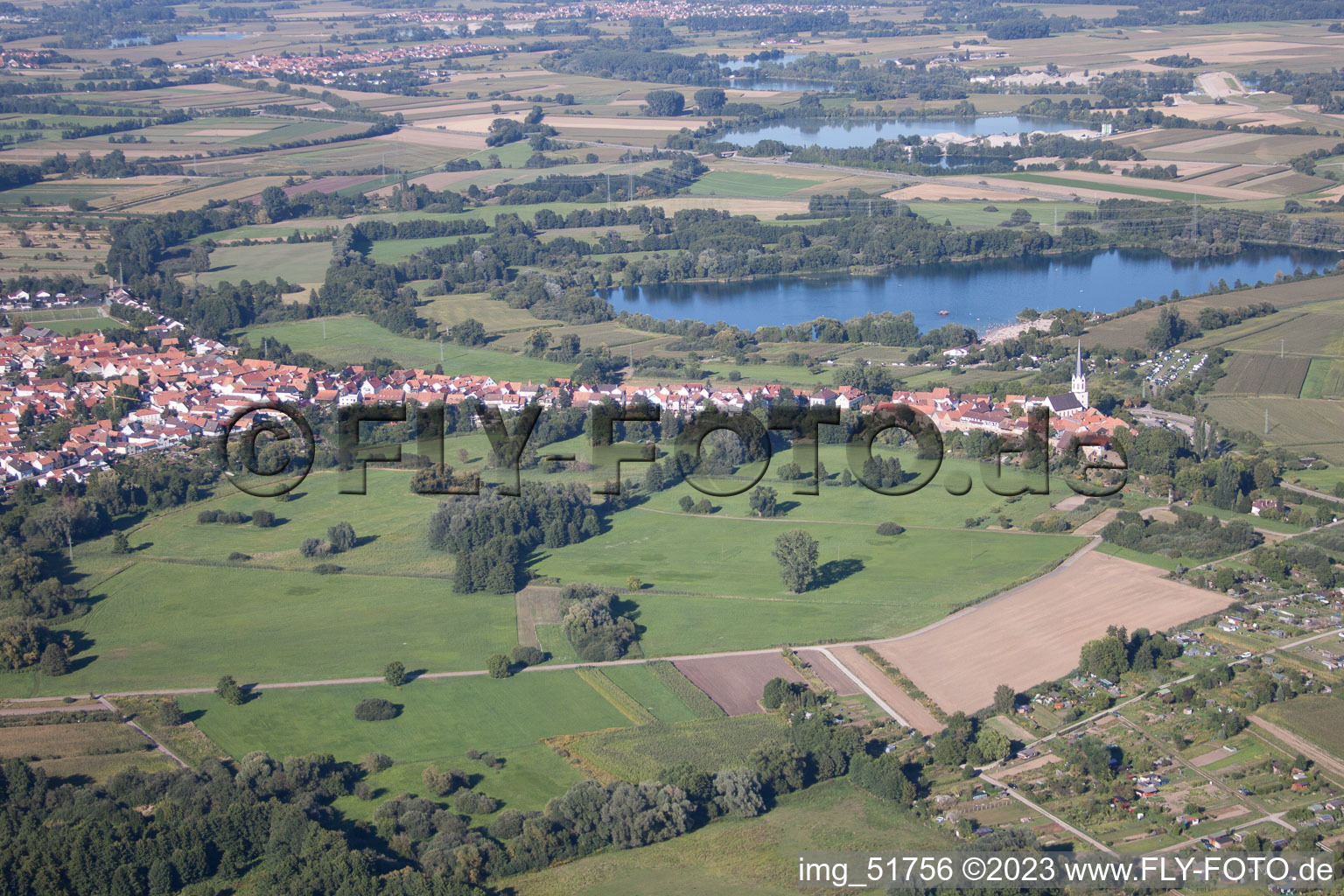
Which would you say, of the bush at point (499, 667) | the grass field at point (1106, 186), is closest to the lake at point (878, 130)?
the grass field at point (1106, 186)

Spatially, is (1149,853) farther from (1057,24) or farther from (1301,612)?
(1057,24)


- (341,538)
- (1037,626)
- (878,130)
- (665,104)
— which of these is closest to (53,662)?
(341,538)

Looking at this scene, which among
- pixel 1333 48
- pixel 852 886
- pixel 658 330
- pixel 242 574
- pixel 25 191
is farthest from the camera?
pixel 1333 48

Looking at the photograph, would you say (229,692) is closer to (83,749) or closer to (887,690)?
(83,749)

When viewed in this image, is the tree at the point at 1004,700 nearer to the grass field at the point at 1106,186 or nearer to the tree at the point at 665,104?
the grass field at the point at 1106,186

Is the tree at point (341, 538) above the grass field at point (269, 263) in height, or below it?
below

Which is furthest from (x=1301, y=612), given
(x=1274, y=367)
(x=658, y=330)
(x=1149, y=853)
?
(x=658, y=330)
